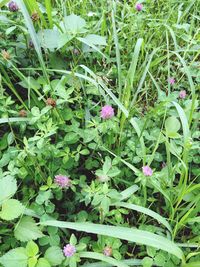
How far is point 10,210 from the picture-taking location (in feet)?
3.45

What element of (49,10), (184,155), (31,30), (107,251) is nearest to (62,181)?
(107,251)

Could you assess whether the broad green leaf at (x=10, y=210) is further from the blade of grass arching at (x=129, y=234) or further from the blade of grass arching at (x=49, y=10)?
the blade of grass arching at (x=49, y=10)

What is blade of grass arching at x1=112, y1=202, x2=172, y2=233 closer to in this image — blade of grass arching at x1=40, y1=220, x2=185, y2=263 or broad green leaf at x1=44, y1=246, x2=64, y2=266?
blade of grass arching at x1=40, y1=220, x2=185, y2=263

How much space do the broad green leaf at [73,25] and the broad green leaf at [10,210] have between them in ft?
2.64

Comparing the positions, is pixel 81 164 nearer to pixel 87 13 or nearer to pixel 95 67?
pixel 95 67

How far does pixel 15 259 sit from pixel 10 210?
0.46ft

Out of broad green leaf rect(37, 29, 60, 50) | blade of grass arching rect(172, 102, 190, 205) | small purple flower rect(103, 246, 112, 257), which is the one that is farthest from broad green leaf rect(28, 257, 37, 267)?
broad green leaf rect(37, 29, 60, 50)

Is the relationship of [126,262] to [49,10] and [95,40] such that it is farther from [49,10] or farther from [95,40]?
[49,10]

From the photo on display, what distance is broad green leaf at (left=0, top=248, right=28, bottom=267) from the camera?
989 mm

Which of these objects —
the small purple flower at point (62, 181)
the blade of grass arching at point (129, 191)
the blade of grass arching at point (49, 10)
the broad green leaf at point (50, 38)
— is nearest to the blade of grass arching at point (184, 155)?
the blade of grass arching at point (129, 191)

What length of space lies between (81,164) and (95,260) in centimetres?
39

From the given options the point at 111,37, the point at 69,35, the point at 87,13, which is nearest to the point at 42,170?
the point at 69,35

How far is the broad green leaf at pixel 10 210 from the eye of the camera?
103 cm

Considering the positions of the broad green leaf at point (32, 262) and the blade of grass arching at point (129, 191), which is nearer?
the broad green leaf at point (32, 262)
